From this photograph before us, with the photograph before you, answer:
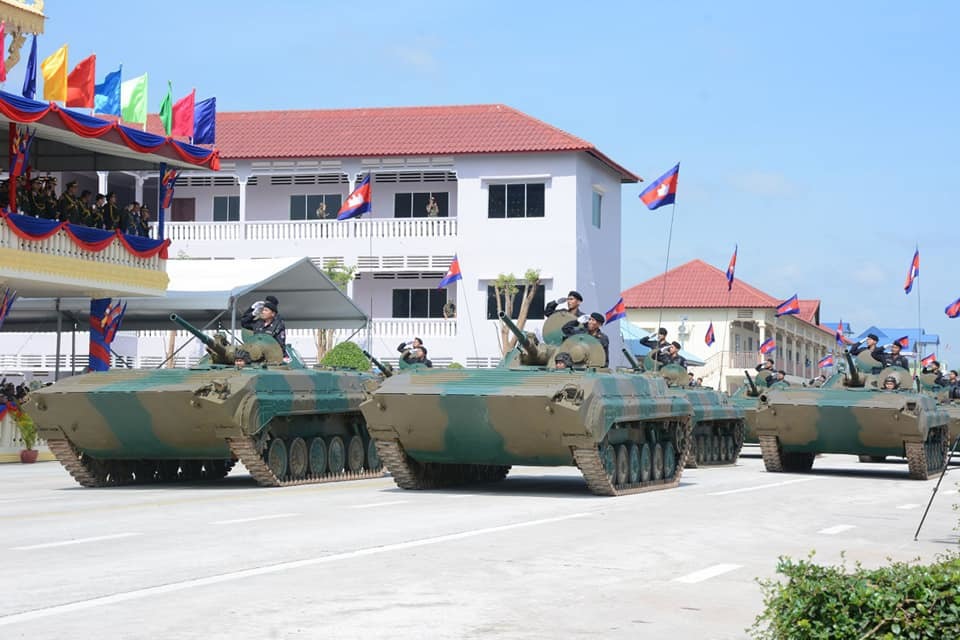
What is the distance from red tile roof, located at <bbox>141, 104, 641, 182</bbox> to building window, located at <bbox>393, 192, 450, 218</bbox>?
2.12 metres

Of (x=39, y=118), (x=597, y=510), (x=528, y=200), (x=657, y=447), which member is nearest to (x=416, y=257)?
(x=528, y=200)

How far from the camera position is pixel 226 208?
5675 cm

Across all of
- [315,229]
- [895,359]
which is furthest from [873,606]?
[315,229]

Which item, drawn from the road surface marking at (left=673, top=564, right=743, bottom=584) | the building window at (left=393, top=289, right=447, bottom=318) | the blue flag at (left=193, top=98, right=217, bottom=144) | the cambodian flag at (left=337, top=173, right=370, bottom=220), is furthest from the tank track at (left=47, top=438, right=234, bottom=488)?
the building window at (left=393, top=289, right=447, bottom=318)

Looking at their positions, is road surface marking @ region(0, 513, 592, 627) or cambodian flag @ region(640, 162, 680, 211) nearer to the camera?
road surface marking @ region(0, 513, 592, 627)

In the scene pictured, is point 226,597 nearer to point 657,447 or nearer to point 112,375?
point 112,375

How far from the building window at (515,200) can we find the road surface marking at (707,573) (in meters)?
41.1

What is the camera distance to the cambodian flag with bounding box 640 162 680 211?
3309 cm

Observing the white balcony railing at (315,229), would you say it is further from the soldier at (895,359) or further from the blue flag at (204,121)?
the soldier at (895,359)

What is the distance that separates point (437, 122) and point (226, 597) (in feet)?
153

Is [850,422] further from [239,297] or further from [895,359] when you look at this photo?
[239,297]

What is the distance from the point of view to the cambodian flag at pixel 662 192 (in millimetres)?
33094

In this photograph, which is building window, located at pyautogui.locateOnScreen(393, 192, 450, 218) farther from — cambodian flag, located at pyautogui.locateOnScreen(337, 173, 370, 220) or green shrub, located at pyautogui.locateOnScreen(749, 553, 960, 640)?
green shrub, located at pyautogui.locateOnScreen(749, 553, 960, 640)

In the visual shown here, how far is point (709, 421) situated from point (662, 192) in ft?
18.0
